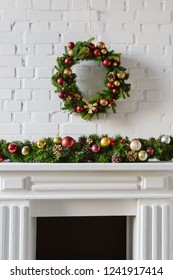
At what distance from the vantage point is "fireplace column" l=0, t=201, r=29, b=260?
64.1 inches

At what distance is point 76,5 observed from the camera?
2.14 metres

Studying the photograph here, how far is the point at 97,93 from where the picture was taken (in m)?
2.06

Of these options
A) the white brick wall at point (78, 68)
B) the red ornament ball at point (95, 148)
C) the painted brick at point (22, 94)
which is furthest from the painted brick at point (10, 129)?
the red ornament ball at point (95, 148)

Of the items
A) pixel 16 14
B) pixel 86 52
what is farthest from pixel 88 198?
pixel 16 14

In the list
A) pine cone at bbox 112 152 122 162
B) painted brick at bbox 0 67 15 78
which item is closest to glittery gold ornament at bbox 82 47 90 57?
painted brick at bbox 0 67 15 78

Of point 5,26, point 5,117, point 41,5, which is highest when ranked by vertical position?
point 41,5

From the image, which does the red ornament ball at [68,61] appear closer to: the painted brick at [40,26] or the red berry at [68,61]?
the red berry at [68,61]

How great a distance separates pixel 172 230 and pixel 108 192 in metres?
0.33

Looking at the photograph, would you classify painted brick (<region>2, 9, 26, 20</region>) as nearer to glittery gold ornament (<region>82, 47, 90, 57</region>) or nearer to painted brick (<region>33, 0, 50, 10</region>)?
painted brick (<region>33, 0, 50, 10</region>)

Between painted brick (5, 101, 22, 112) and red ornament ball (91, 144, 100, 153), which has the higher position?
painted brick (5, 101, 22, 112)

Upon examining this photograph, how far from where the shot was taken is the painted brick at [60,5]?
7.02 feet

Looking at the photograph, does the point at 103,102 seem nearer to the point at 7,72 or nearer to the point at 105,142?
the point at 105,142

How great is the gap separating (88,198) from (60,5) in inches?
45.0

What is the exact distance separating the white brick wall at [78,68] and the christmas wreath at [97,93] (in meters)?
0.09
